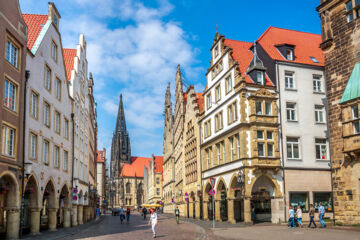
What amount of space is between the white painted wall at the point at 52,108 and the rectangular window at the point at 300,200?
18.4m

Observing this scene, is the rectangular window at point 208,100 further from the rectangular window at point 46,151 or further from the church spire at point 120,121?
the church spire at point 120,121

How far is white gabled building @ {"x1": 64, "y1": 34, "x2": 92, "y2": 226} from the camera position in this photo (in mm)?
36487

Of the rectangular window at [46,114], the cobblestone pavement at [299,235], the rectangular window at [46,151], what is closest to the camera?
the cobblestone pavement at [299,235]

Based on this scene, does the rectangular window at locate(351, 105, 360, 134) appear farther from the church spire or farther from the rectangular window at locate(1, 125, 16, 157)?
the church spire

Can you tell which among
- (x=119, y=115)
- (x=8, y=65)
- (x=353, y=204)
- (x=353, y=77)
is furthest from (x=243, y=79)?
(x=119, y=115)

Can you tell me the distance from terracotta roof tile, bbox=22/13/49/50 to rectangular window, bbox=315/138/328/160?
23.7 m

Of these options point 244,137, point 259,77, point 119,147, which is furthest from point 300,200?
point 119,147

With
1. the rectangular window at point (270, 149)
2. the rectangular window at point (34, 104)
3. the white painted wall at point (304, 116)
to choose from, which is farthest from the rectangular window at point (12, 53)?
the white painted wall at point (304, 116)

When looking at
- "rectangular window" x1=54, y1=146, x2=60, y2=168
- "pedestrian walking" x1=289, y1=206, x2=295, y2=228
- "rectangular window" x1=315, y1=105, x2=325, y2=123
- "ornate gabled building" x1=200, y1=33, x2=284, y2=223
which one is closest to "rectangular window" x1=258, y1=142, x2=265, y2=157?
"ornate gabled building" x1=200, y1=33, x2=284, y2=223

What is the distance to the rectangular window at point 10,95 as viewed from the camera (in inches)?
767

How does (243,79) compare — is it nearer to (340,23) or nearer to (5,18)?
(340,23)

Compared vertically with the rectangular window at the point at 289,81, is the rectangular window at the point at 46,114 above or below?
below

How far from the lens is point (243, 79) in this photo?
32.2 meters

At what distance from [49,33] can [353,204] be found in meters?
22.9
